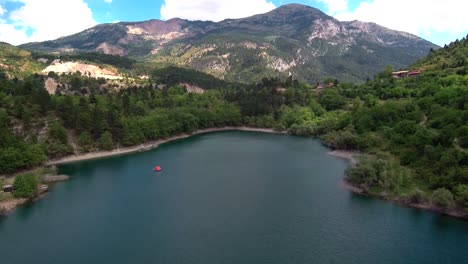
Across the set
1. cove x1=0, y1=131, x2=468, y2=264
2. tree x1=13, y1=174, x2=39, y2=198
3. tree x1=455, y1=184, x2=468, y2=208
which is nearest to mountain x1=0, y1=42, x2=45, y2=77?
cove x1=0, y1=131, x2=468, y2=264

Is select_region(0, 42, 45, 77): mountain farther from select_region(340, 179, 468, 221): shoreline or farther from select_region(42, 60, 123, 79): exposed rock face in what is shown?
select_region(340, 179, 468, 221): shoreline

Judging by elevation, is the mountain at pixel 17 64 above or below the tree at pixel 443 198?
above

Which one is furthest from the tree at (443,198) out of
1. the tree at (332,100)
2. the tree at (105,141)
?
the tree at (332,100)

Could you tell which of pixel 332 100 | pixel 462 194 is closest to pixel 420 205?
pixel 462 194

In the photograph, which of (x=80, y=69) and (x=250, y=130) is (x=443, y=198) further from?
(x=80, y=69)

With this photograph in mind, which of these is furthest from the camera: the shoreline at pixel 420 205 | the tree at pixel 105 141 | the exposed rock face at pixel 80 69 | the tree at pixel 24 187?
the exposed rock face at pixel 80 69

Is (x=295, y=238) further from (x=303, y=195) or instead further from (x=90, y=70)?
(x=90, y=70)

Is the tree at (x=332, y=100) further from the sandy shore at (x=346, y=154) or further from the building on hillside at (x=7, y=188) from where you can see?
the building on hillside at (x=7, y=188)
